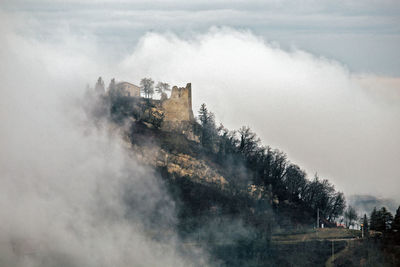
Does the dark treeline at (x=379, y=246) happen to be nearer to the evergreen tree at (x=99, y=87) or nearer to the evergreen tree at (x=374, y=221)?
the evergreen tree at (x=374, y=221)

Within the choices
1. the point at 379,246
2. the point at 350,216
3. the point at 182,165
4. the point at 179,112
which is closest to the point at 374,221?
the point at 379,246

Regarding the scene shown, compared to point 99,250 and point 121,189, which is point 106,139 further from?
point 99,250

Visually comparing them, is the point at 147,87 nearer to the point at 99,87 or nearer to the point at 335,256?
the point at 99,87

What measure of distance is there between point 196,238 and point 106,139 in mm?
17394

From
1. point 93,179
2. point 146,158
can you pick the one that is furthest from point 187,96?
point 93,179

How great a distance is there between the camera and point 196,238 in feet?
270

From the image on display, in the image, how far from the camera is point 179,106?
91.2 meters

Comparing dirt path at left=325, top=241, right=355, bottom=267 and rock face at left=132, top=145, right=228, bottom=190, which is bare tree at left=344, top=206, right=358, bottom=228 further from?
rock face at left=132, top=145, right=228, bottom=190

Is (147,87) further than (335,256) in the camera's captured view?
Yes

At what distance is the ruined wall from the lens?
3588 inches

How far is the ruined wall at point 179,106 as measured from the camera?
91.1m

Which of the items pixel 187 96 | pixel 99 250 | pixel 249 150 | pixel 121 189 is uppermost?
pixel 187 96

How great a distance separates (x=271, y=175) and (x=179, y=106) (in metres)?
14.4

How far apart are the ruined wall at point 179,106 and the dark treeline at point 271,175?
3004mm
